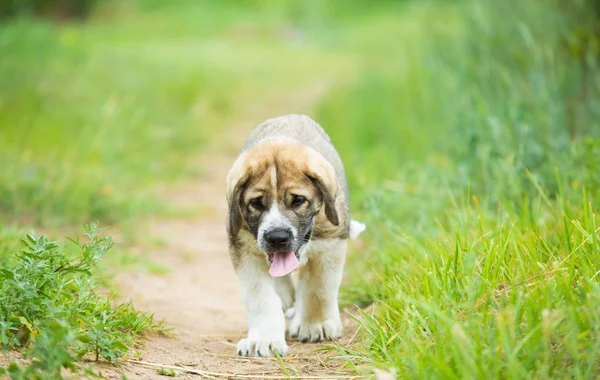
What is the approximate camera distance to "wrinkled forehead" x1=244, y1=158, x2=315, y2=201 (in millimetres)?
4188

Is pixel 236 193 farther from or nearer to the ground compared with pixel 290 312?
farther from the ground

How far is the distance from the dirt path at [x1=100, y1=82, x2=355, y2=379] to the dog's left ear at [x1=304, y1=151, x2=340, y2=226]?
69 cm

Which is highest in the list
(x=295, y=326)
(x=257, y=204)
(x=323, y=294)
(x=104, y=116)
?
(x=104, y=116)

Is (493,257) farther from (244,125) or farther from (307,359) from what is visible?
(244,125)

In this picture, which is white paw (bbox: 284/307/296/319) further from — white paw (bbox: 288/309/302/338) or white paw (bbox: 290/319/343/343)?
white paw (bbox: 290/319/343/343)

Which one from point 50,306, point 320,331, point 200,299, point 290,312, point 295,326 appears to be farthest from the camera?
point 200,299

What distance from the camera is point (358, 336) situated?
4.18 meters

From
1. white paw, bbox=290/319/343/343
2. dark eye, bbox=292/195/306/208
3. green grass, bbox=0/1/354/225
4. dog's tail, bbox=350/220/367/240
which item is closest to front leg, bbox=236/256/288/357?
white paw, bbox=290/319/343/343

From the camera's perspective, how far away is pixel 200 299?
5355 mm

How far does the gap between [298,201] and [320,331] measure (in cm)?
79

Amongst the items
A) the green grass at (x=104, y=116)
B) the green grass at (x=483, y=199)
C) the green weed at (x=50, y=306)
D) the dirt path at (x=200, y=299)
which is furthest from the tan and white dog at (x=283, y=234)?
the green grass at (x=104, y=116)

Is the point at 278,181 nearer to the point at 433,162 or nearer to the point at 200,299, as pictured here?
the point at 200,299

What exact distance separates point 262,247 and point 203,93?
9.80 m

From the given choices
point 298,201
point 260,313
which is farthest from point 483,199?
point 260,313
